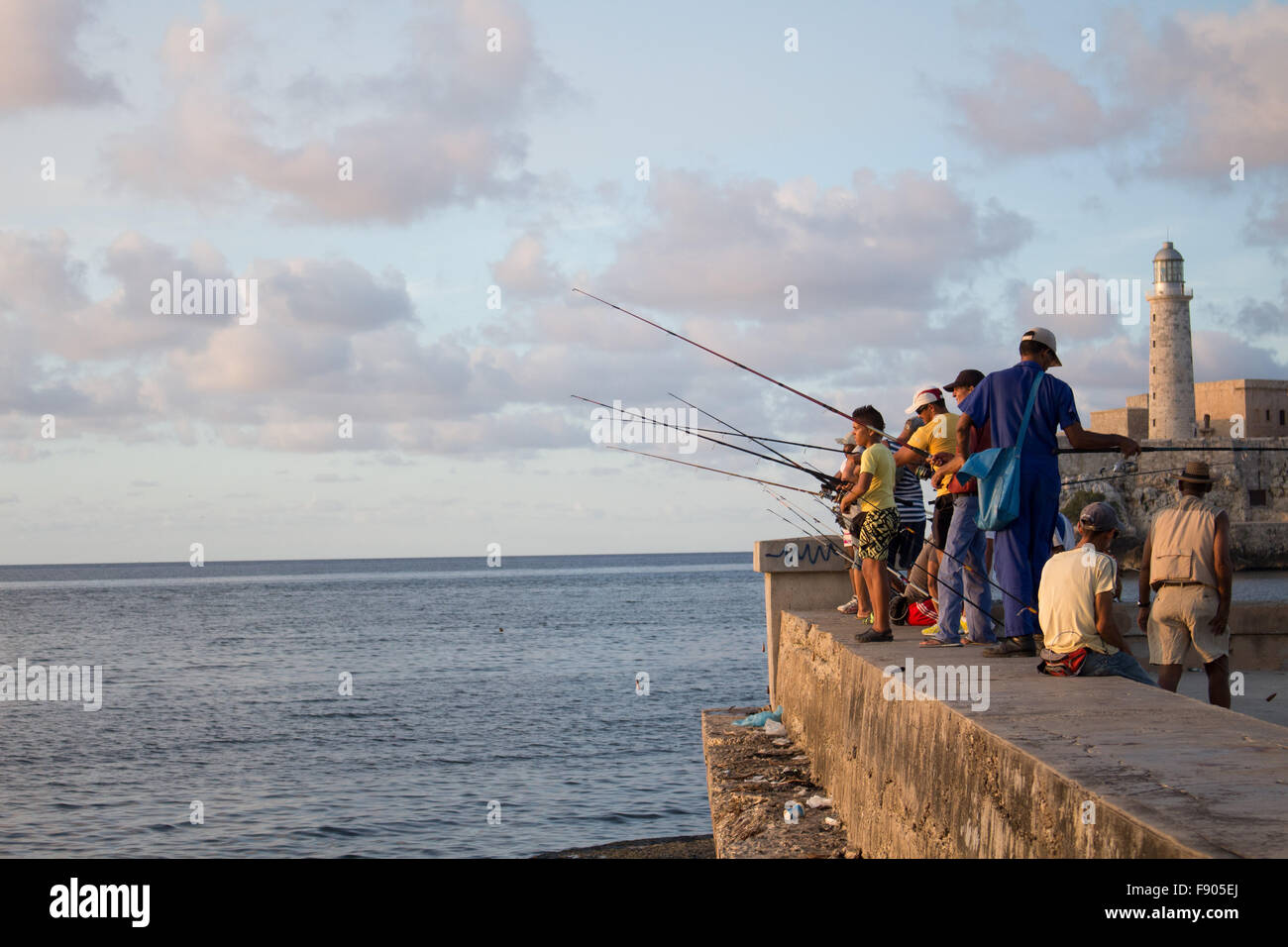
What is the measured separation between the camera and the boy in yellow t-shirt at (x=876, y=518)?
269 inches

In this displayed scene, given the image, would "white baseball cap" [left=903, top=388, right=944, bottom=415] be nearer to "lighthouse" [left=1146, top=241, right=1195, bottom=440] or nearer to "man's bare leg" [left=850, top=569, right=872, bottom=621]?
Result: "man's bare leg" [left=850, top=569, right=872, bottom=621]

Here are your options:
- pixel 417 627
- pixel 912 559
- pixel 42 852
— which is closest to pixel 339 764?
pixel 42 852

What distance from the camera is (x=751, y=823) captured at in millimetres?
6242

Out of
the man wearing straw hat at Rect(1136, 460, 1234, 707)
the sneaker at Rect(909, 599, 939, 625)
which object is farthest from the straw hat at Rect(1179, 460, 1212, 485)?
the sneaker at Rect(909, 599, 939, 625)

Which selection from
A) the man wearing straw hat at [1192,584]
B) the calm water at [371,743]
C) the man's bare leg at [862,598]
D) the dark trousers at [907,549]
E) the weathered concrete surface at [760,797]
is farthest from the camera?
the calm water at [371,743]

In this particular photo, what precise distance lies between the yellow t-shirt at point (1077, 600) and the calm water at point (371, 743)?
8844 millimetres

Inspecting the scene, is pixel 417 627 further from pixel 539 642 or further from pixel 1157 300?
pixel 1157 300

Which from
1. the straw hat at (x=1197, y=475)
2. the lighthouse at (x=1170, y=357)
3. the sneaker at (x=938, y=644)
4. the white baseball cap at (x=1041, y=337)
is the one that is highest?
the lighthouse at (x=1170, y=357)

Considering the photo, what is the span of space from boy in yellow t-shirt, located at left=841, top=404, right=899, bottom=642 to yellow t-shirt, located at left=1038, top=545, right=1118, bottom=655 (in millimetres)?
1674

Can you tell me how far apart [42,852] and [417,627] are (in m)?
41.4

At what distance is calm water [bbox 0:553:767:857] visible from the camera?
14.2 m

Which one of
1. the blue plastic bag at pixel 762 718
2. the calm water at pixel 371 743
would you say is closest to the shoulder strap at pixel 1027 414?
the blue plastic bag at pixel 762 718

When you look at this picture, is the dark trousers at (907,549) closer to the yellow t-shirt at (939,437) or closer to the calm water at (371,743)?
the yellow t-shirt at (939,437)
